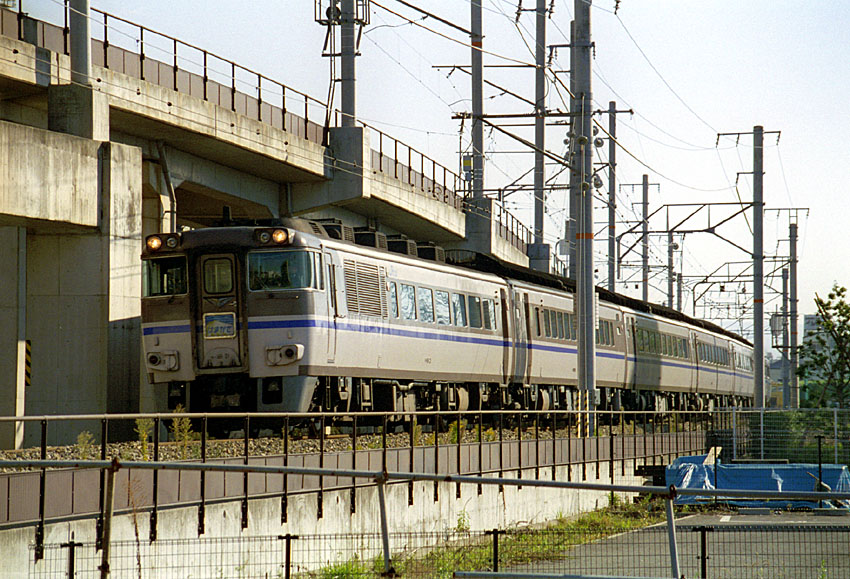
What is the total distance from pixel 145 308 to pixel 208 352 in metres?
1.55

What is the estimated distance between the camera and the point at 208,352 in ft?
69.3

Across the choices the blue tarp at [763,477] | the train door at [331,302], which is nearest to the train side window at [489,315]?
the blue tarp at [763,477]

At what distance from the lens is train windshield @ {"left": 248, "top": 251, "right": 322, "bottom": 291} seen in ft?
68.7

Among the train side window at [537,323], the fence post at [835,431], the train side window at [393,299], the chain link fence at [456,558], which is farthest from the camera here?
the train side window at [537,323]

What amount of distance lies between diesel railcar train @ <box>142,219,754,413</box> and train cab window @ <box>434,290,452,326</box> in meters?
0.04

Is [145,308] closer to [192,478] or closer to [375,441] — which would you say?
[375,441]

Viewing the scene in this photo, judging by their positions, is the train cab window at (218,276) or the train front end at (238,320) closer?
the train front end at (238,320)

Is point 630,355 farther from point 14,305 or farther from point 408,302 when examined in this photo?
point 14,305

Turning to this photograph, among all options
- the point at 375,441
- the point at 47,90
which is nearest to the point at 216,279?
the point at 375,441

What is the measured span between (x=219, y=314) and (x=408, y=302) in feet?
15.1

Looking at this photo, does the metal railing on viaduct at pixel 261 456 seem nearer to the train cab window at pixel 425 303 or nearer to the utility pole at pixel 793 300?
the train cab window at pixel 425 303

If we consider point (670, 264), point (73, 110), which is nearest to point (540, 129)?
point (670, 264)

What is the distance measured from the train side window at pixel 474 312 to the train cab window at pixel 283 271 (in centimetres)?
727

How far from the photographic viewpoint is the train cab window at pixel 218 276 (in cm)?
2127
